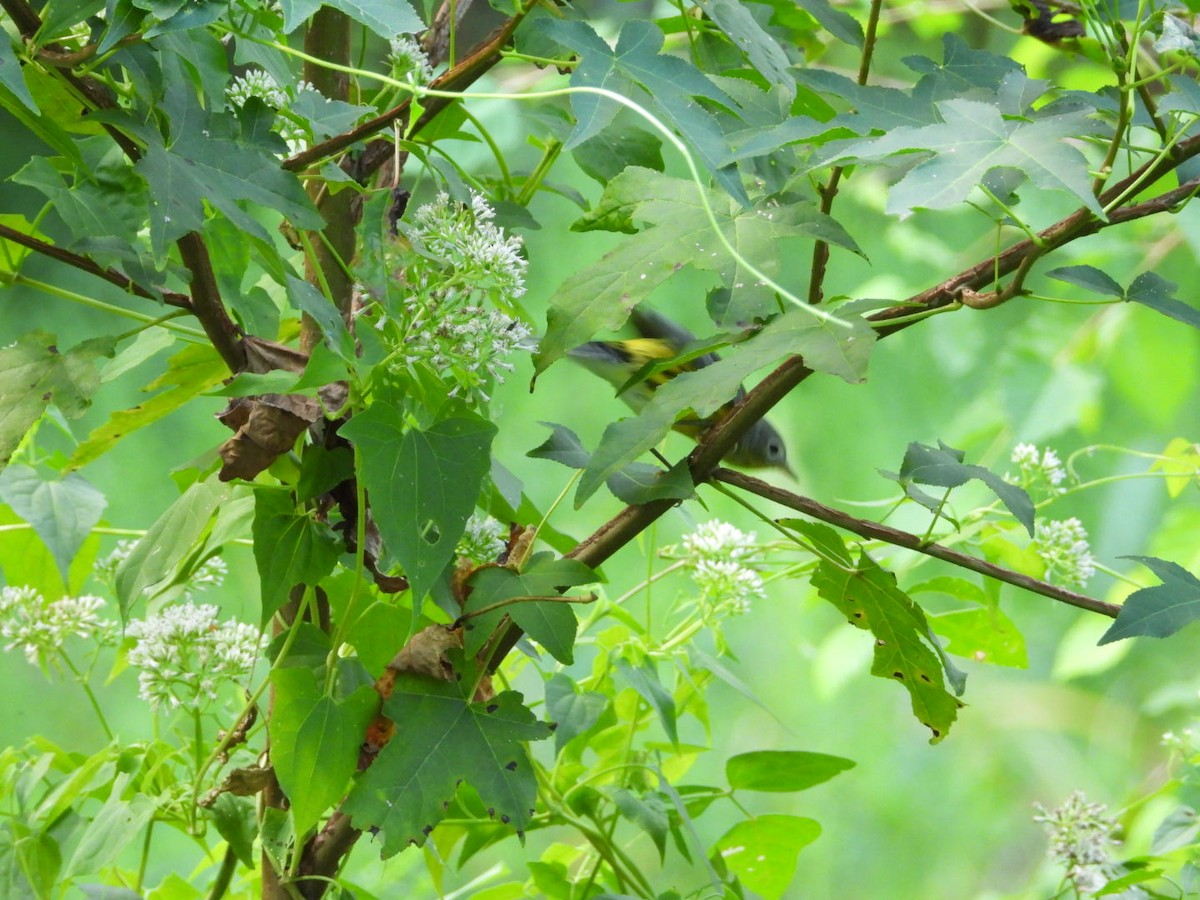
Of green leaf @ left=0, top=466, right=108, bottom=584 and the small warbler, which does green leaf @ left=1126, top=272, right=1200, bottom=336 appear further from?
green leaf @ left=0, top=466, right=108, bottom=584

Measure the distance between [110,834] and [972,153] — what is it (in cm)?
43

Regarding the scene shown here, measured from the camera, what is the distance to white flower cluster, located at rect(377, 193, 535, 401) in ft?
1.32

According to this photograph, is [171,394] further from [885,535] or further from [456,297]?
[885,535]

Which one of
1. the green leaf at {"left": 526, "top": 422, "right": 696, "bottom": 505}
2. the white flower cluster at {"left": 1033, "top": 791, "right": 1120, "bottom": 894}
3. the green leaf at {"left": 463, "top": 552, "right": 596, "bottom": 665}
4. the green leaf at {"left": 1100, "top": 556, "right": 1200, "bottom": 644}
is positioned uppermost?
the green leaf at {"left": 526, "top": 422, "right": 696, "bottom": 505}

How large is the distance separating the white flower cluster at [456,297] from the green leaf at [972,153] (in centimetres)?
12

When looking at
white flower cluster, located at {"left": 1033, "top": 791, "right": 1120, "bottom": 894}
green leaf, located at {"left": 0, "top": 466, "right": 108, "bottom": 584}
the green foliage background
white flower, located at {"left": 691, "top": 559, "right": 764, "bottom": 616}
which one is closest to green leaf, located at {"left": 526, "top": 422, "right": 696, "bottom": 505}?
white flower, located at {"left": 691, "top": 559, "right": 764, "bottom": 616}

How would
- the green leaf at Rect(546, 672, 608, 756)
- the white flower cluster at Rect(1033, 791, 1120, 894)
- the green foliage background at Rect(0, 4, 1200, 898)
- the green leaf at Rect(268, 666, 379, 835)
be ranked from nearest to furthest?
1. the green leaf at Rect(268, 666, 379, 835)
2. the green leaf at Rect(546, 672, 608, 756)
3. the white flower cluster at Rect(1033, 791, 1120, 894)
4. the green foliage background at Rect(0, 4, 1200, 898)

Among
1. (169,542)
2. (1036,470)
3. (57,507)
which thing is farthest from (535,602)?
(1036,470)

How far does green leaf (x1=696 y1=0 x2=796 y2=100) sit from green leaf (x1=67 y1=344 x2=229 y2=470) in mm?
258

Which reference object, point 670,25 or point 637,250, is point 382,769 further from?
point 670,25

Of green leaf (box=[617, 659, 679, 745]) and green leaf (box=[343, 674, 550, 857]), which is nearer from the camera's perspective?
green leaf (box=[343, 674, 550, 857])

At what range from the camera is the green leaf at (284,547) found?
0.44 m

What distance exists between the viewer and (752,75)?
518 mm

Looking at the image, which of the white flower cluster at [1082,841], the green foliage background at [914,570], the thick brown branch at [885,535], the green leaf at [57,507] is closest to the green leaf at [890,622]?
the thick brown branch at [885,535]
